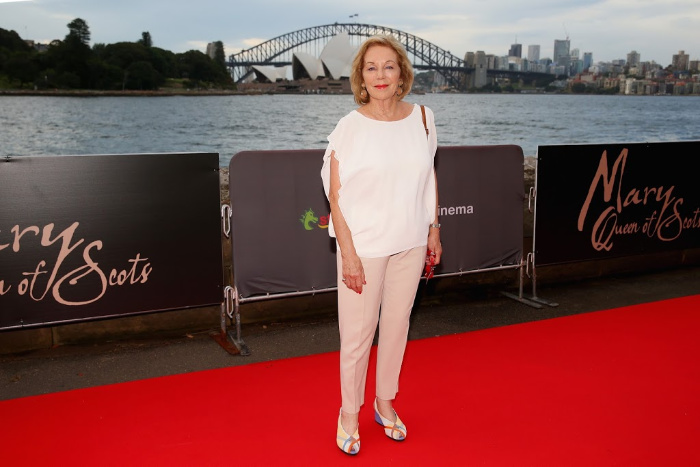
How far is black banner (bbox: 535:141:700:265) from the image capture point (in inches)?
219

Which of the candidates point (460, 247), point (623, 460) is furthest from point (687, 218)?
point (623, 460)

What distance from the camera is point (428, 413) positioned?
340 centimetres

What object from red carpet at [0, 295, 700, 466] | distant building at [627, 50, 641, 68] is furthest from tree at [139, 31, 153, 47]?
red carpet at [0, 295, 700, 466]

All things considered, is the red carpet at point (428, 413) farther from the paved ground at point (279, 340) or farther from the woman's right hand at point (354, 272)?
the woman's right hand at point (354, 272)

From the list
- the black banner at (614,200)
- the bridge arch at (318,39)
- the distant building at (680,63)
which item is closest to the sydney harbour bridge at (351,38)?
the bridge arch at (318,39)

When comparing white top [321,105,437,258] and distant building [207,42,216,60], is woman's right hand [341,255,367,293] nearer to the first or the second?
white top [321,105,437,258]

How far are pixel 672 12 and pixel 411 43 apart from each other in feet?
174

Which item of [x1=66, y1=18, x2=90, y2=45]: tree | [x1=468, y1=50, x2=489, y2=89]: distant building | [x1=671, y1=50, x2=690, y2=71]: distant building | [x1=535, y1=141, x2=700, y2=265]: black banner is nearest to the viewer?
[x1=535, y1=141, x2=700, y2=265]: black banner

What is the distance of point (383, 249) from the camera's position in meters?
2.80

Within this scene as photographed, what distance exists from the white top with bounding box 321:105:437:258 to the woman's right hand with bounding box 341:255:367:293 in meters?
0.05

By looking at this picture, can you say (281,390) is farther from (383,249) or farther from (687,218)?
(687,218)

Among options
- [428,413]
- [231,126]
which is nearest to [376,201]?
[428,413]

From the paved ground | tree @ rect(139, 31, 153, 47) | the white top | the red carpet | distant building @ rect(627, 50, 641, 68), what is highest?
tree @ rect(139, 31, 153, 47)

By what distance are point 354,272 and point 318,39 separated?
103504 mm
